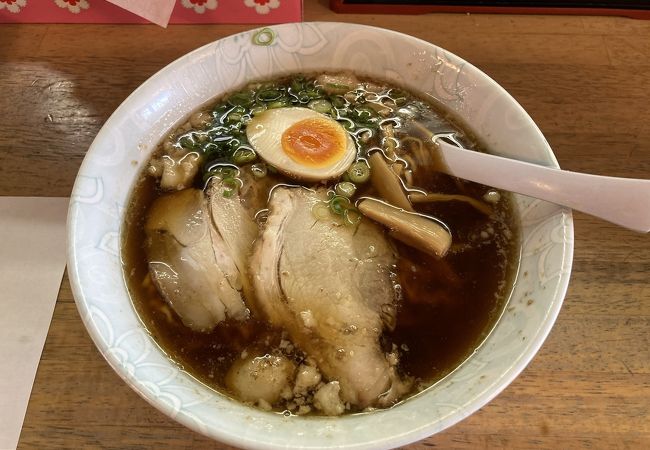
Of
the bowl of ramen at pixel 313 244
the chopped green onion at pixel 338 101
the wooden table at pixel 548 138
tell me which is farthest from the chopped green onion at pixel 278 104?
the wooden table at pixel 548 138

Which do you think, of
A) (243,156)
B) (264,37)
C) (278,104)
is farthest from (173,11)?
(243,156)

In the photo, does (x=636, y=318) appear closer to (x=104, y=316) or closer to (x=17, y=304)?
(x=104, y=316)

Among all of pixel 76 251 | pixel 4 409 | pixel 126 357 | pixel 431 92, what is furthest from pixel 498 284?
pixel 4 409

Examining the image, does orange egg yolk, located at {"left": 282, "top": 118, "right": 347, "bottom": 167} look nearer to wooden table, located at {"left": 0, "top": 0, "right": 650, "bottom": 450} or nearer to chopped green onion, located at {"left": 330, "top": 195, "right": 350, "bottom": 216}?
chopped green onion, located at {"left": 330, "top": 195, "right": 350, "bottom": 216}

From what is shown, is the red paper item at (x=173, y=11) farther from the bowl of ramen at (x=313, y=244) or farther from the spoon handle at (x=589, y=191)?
the spoon handle at (x=589, y=191)

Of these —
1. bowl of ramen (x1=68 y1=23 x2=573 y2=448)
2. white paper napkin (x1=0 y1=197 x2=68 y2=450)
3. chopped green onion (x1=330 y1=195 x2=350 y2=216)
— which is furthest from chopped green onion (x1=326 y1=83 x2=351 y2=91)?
white paper napkin (x1=0 y1=197 x2=68 y2=450)

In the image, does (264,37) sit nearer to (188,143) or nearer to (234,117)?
(234,117)
